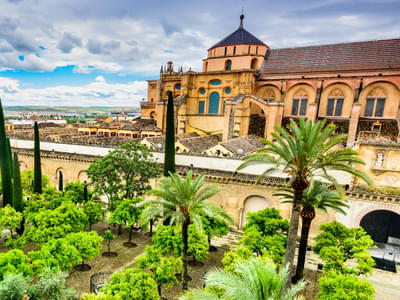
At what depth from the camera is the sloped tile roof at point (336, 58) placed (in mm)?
29219

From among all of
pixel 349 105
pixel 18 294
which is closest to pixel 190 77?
pixel 349 105

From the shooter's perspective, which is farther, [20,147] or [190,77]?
[190,77]

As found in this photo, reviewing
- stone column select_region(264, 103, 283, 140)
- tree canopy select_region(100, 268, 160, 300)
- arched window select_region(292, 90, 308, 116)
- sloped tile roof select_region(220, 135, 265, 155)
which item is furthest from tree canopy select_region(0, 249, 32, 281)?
arched window select_region(292, 90, 308, 116)

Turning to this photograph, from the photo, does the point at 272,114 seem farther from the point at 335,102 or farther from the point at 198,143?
the point at 198,143

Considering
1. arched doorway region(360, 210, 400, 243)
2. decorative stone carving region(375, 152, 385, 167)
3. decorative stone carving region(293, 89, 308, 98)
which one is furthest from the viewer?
decorative stone carving region(293, 89, 308, 98)

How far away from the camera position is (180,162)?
75.7 ft

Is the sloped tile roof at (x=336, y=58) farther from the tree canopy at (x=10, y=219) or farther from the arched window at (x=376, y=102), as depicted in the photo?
the tree canopy at (x=10, y=219)

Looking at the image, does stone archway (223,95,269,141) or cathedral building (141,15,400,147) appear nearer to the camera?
cathedral building (141,15,400,147)

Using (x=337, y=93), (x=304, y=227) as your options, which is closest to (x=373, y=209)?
(x=304, y=227)

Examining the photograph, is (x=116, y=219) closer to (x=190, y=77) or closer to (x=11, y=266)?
(x=11, y=266)

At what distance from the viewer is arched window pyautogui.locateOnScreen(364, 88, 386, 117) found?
1119 inches

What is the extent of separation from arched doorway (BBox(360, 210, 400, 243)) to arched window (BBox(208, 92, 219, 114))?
22.4 metres

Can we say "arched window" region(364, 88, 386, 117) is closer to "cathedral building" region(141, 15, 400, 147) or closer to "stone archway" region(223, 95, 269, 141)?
"cathedral building" region(141, 15, 400, 147)

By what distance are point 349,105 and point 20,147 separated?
40039 millimetres
